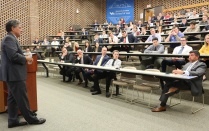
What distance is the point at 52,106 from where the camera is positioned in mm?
4012

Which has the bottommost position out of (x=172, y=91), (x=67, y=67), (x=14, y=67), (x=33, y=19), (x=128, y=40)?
(x=172, y=91)

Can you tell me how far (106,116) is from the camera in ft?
11.3

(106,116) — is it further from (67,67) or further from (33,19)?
(33,19)

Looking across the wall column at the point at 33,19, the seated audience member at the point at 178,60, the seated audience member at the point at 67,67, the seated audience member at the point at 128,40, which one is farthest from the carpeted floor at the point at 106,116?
the wall column at the point at 33,19

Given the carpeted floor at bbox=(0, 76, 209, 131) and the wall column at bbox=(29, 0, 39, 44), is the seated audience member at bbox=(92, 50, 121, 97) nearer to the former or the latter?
the carpeted floor at bbox=(0, 76, 209, 131)

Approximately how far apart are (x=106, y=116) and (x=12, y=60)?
5.59 ft

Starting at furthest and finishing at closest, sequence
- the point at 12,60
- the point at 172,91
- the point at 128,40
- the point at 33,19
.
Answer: the point at 33,19 → the point at 128,40 → the point at 172,91 → the point at 12,60

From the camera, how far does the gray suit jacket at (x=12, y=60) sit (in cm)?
271

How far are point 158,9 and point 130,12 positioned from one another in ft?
6.75

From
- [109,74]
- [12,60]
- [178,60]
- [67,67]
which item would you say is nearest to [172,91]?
[178,60]

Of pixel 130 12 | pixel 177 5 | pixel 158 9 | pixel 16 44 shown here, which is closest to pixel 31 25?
pixel 130 12

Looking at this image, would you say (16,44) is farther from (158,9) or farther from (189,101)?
(158,9)

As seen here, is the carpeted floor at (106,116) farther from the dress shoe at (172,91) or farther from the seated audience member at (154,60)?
the seated audience member at (154,60)

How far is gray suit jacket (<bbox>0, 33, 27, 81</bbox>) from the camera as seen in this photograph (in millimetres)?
2709
